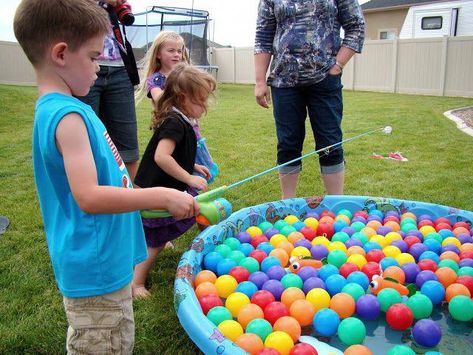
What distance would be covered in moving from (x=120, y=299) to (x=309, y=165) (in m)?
3.42

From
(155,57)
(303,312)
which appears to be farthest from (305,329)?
(155,57)

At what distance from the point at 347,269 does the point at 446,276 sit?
0.45 m

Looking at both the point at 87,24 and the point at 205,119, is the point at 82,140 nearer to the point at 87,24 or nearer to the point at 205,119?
the point at 87,24

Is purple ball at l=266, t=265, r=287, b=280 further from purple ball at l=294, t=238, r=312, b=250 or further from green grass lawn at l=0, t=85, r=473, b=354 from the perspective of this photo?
green grass lawn at l=0, t=85, r=473, b=354

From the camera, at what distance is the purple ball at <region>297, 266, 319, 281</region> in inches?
89.9

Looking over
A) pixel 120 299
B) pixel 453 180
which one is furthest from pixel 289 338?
pixel 453 180

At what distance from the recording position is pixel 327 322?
6.22 ft

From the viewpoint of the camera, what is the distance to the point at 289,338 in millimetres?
1749

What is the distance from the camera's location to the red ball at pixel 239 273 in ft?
7.52

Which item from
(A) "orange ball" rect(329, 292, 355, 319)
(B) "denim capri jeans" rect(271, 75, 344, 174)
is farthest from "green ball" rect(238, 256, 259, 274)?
(B) "denim capri jeans" rect(271, 75, 344, 174)

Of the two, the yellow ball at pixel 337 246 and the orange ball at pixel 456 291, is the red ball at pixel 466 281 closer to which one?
the orange ball at pixel 456 291

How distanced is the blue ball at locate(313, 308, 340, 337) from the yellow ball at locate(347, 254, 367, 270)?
51 centimetres

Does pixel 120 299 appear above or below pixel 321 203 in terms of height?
above

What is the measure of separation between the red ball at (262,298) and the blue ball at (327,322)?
23cm
